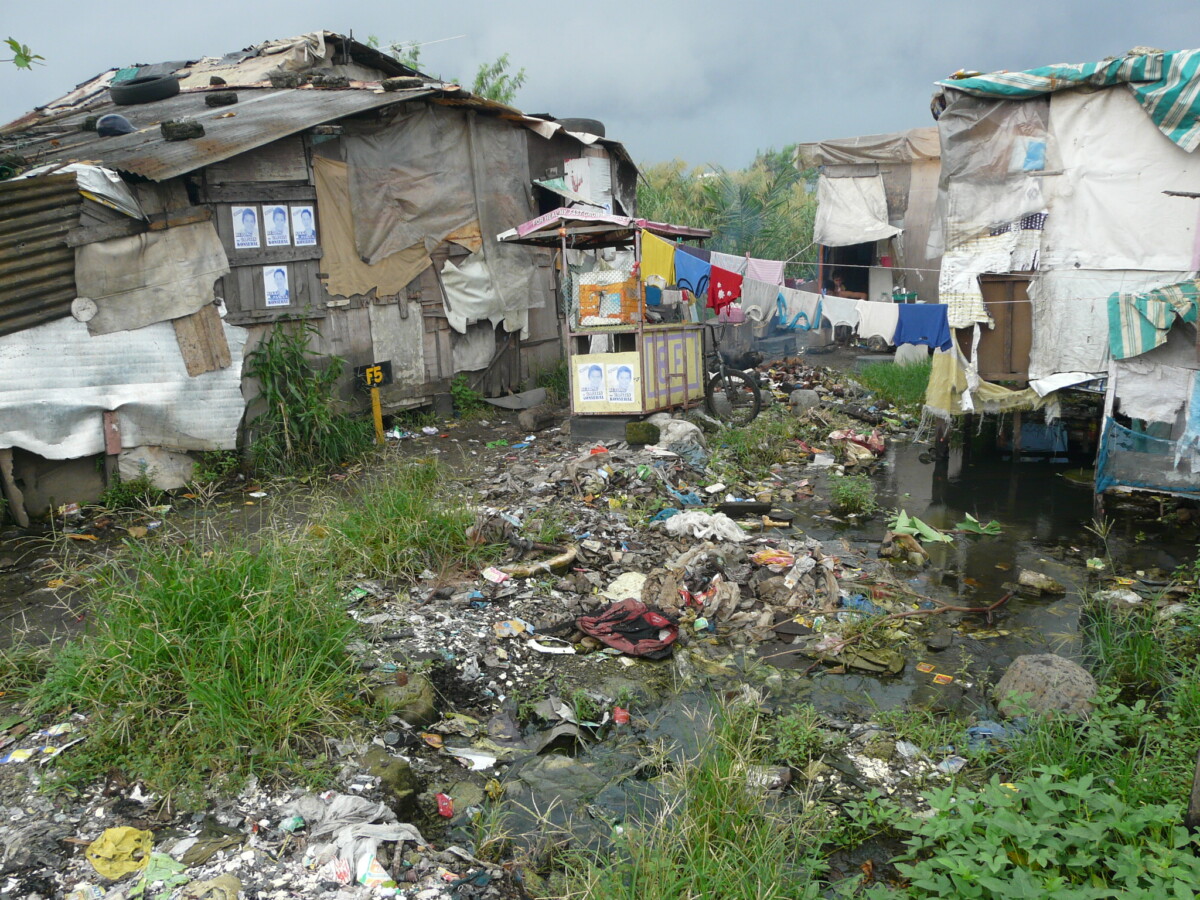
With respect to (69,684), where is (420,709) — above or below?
below

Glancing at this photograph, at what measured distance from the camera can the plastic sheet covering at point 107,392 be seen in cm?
714

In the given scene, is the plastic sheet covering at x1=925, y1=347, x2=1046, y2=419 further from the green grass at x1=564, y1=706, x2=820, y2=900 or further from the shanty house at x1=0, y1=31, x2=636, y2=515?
the green grass at x1=564, y1=706, x2=820, y2=900

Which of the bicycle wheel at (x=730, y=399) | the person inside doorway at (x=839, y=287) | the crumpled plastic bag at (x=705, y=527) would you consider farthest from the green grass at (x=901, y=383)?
the crumpled plastic bag at (x=705, y=527)

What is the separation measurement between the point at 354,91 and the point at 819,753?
9.63 meters

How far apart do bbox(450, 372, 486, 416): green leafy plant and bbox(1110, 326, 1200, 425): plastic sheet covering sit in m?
7.65

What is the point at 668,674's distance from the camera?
4914mm

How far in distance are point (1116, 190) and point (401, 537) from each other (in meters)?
7.22

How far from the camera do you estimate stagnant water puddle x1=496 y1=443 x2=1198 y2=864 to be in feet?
12.6

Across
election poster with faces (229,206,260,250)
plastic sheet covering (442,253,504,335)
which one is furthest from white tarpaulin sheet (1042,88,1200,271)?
election poster with faces (229,206,260,250)

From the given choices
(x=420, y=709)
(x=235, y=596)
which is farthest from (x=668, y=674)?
(x=235, y=596)

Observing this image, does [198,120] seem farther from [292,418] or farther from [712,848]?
[712,848]

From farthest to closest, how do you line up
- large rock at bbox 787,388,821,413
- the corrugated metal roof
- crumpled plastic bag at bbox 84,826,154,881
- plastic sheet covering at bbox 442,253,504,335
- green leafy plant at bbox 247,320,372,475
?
large rock at bbox 787,388,821,413
plastic sheet covering at bbox 442,253,504,335
green leafy plant at bbox 247,320,372,475
the corrugated metal roof
crumpled plastic bag at bbox 84,826,154,881

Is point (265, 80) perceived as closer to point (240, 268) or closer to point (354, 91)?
point (354, 91)

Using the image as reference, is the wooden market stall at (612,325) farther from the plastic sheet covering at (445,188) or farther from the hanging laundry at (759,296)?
the plastic sheet covering at (445,188)
